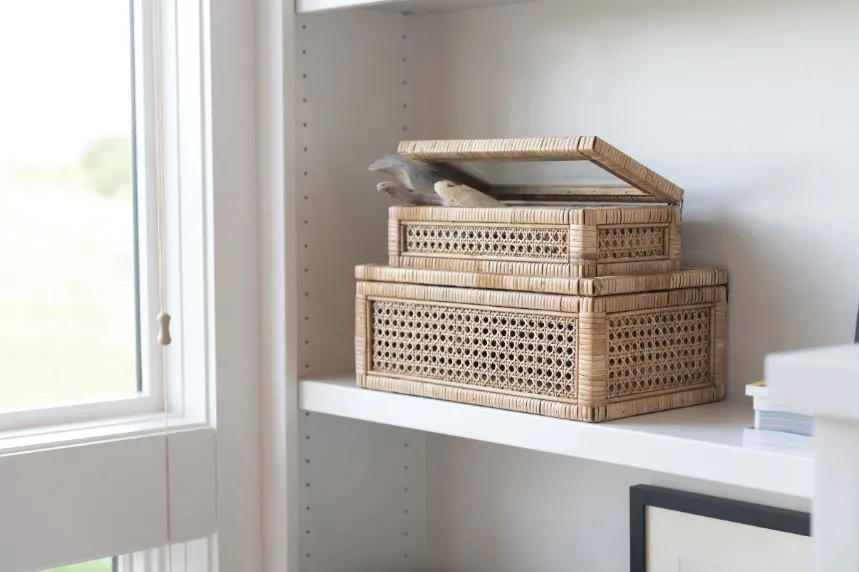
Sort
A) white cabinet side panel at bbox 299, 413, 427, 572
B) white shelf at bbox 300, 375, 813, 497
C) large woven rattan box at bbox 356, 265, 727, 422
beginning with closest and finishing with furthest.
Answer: white shelf at bbox 300, 375, 813, 497 → large woven rattan box at bbox 356, 265, 727, 422 → white cabinet side panel at bbox 299, 413, 427, 572

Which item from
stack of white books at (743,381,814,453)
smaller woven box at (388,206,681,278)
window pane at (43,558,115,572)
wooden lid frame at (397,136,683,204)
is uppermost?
wooden lid frame at (397,136,683,204)

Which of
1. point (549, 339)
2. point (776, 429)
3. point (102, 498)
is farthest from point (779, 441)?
point (102, 498)

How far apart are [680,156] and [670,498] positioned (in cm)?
38

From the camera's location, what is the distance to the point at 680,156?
4.02 ft

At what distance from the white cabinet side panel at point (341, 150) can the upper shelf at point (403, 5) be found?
3cm

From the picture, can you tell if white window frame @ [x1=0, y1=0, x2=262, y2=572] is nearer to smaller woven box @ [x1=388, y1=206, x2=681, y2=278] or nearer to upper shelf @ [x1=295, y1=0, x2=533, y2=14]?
upper shelf @ [x1=295, y1=0, x2=533, y2=14]

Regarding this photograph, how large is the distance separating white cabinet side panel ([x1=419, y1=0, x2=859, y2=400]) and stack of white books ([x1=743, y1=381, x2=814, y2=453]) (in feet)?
0.55

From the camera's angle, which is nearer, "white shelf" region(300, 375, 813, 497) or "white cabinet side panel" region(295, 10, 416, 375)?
"white shelf" region(300, 375, 813, 497)

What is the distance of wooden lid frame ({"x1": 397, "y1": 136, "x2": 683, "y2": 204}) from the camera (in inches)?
41.9

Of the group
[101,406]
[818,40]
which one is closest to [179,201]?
[101,406]

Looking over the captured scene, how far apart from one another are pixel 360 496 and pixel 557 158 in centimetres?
58

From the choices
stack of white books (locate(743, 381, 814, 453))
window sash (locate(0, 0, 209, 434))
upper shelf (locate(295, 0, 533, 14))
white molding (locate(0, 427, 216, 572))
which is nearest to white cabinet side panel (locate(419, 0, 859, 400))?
upper shelf (locate(295, 0, 533, 14))

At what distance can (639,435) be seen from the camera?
1.00m

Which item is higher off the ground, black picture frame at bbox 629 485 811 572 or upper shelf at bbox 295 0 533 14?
upper shelf at bbox 295 0 533 14
